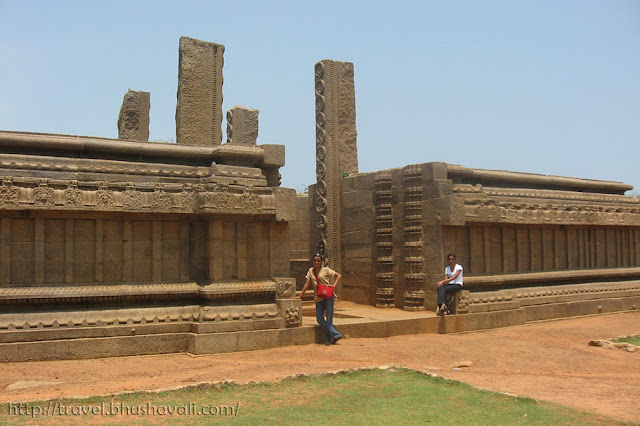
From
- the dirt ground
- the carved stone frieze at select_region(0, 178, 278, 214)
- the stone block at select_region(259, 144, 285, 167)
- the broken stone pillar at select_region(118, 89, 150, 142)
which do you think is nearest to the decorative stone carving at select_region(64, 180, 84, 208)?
the carved stone frieze at select_region(0, 178, 278, 214)

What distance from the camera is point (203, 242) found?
1136cm

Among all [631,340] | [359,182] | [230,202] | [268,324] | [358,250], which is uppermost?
[359,182]

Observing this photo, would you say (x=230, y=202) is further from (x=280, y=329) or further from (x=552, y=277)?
(x=552, y=277)

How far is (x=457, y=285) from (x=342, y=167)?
5475mm

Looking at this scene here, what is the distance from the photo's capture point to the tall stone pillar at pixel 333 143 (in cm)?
1761

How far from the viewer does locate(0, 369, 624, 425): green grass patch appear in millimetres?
6809

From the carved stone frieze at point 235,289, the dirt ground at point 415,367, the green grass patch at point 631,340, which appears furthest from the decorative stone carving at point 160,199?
the green grass patch at point 631,340

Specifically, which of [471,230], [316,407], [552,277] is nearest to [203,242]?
[316,407]

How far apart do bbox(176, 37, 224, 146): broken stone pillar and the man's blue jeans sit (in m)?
6.01

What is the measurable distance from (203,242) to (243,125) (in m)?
6.37

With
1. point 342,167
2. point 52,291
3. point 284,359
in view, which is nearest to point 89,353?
point 52,291

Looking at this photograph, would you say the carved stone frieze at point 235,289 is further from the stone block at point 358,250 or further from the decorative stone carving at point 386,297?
the stone block at point 358,250

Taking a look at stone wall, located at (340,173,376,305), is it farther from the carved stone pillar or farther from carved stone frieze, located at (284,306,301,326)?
carved stone frieze, located at (284,306,301,326)

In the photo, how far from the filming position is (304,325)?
1208 centimetres
